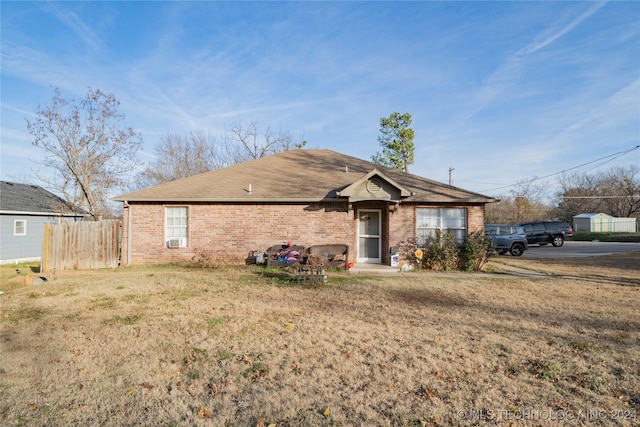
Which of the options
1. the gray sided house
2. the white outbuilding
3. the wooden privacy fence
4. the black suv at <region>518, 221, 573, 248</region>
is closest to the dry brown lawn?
the wooden privacy fence

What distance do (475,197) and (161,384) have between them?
1222 centimetres

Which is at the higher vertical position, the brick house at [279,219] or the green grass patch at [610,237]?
the brick house at [279,219]

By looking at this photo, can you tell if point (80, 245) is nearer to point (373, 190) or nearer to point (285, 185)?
point (285, 185)

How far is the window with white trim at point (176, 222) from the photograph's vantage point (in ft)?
44.6

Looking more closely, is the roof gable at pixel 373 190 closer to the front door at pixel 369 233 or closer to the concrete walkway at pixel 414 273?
the front door at pixel 369 233

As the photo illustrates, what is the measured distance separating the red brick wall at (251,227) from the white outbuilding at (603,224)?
40.4 m

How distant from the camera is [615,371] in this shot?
4.20 metres

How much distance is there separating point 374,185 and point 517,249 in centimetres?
1212

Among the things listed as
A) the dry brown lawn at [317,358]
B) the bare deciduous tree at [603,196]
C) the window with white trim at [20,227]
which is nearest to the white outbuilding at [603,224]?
the bare deciduous tree at [603,196]

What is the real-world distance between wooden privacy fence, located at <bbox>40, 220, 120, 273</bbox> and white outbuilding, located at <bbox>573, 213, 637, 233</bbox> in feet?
167

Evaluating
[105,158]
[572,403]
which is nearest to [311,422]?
→ [572,403]

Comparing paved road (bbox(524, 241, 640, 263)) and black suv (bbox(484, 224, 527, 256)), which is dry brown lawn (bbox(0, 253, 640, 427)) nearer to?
black suv (bbox(484, 224, 527, 256))

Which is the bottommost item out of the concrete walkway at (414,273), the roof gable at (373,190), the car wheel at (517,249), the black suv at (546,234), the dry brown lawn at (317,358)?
the dry brown lawn at (317,358)

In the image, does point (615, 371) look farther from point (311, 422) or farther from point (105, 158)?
point (105, 158)
